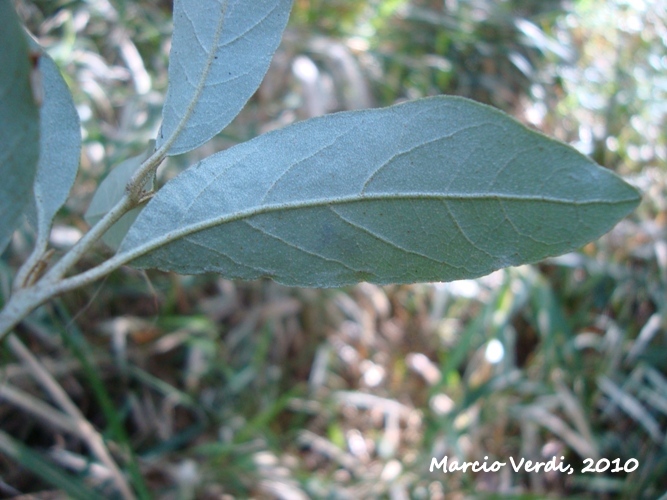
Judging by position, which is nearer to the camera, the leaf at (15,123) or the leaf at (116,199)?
the leaf at (15,123)

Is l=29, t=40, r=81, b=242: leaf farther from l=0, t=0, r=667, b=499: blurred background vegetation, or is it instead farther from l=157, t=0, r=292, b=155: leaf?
l=0, t=0, r=667, b=499: blurred background vegetation

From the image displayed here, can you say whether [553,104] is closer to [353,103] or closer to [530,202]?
[353,103]

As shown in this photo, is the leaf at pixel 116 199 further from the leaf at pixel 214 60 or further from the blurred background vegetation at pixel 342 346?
the blurred background vegetation at pixel 342 346

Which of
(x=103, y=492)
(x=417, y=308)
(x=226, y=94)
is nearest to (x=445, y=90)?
(x=417, y=308)

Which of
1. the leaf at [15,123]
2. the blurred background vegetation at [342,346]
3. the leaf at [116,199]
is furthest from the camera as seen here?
the blurred background vegetation at [342,346]

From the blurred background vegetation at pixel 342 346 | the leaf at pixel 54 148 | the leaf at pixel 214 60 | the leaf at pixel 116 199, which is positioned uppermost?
the leaf at pixel 214 60

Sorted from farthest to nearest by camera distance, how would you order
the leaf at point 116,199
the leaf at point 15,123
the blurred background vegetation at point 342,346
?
the blurred background vegetation at point 342,346
the leaf at point 116,199
the leaf at point 15,123

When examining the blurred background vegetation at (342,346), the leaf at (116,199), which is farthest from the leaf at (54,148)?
the blurred background vegetation at (342,346)
